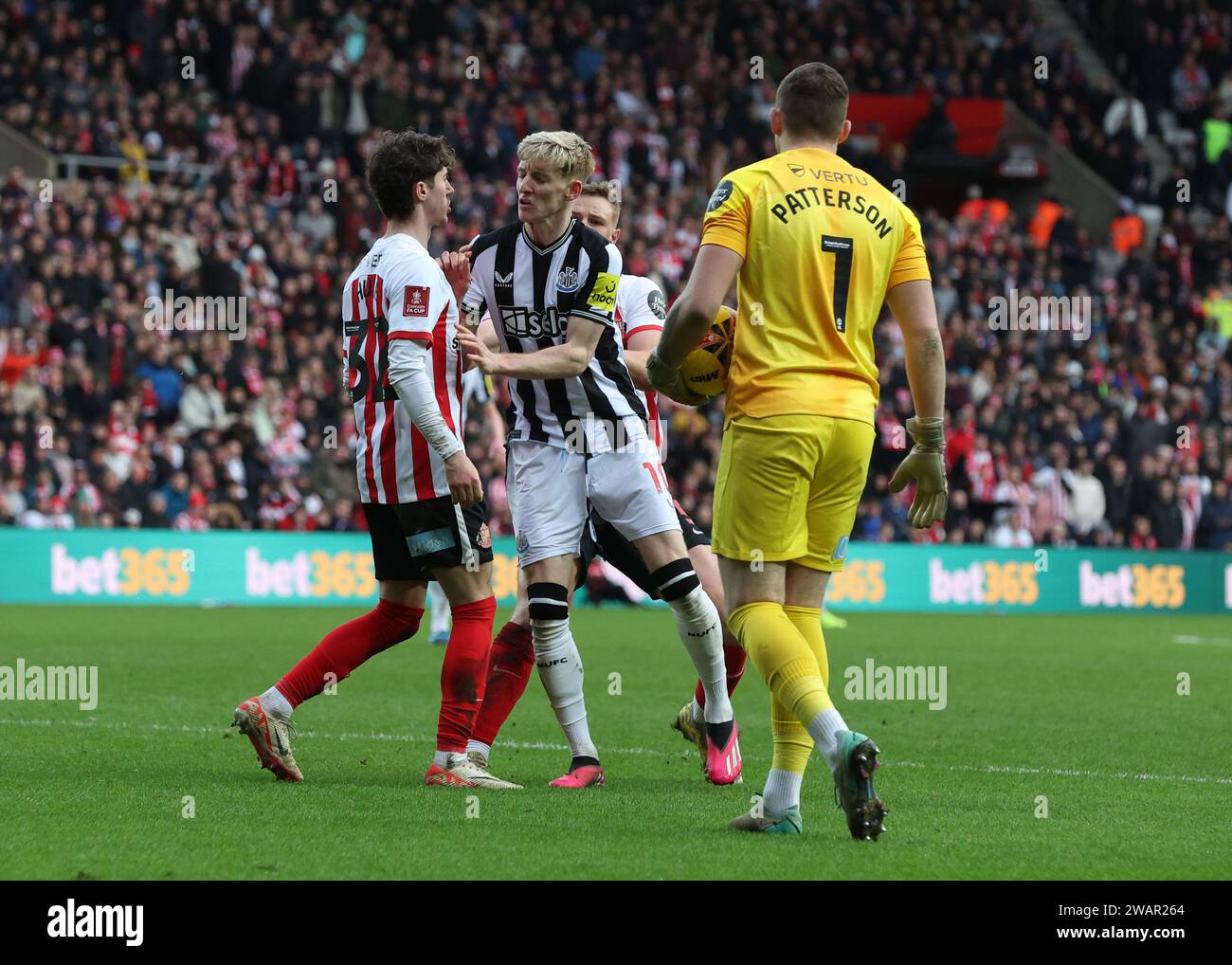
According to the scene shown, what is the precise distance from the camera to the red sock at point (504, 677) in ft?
23.7

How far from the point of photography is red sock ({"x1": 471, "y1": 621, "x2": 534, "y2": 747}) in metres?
7.21

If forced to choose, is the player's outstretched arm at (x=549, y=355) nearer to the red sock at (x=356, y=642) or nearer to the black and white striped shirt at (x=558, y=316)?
the black and white striped shirt at (x=558, y=316)

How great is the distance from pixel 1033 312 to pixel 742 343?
22359mm

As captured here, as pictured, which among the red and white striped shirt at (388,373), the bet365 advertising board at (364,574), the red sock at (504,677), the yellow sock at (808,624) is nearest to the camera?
the yellow sock at (808,624)

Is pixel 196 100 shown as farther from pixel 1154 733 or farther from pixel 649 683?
pixel 1154 733

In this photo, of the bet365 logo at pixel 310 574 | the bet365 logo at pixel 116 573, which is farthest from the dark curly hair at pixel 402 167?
the bet365 logo at pixel 310 574

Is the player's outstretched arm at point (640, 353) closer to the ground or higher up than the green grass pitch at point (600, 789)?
higher up

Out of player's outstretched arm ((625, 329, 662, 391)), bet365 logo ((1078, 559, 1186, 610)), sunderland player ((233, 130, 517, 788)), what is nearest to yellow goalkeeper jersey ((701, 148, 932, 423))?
sunderland player ((233, 130, 517, 788))

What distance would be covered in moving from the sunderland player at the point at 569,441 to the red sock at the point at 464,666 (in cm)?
20

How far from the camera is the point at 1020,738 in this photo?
9.02 m

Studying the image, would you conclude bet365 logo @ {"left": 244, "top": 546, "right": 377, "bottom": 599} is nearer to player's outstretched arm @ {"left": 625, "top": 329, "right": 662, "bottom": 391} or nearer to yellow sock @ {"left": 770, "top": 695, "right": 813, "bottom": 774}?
player's outstretched arm @ {"left": 625, "top": 329, "right": 662, "bottom": 391}

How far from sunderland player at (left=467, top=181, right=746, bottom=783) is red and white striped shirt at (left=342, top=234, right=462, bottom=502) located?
0.30 metres

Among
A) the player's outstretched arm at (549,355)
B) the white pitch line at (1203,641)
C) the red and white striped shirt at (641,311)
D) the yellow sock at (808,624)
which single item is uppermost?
the red and white striped shirt at (641,311)

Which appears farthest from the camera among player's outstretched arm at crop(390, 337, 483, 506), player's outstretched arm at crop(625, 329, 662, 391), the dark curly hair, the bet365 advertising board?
the bet365 advertising board
